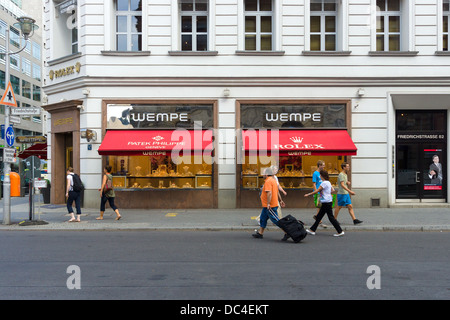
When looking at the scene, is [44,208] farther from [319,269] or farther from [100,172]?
[319,269]

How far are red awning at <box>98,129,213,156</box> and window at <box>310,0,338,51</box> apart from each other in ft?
18.3

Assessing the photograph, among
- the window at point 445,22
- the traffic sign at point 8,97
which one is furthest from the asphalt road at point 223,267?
the window at point 445,22

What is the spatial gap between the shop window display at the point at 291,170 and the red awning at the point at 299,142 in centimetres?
76

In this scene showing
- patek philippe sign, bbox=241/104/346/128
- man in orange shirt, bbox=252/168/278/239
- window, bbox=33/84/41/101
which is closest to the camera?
man in orange shirt, bbox=252/168/278/239

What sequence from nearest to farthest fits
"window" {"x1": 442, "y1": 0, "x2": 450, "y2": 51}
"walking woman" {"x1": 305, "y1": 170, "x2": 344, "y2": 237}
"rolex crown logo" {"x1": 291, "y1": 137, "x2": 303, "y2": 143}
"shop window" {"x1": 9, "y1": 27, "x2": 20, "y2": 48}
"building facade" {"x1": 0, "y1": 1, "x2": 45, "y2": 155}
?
"walking woman" {"x1": 305, "y1": 170, "x2": 344, "y2": 237} < "rolex crown logo" {"x1": 291, "y1": 137, "x2": 303, "y2": 143} < "window" {"x1": 442, "y1": 0, "x2": 450, "y2": 51} < "building facade" {"x1": 0, "y1": 1, "x2": 45, "y2": 155} < "shop window" {"x1": 9, "y1": 27, "x2": 20, "y2": 48}

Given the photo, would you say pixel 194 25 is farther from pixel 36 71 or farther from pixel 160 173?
pixel 36 71

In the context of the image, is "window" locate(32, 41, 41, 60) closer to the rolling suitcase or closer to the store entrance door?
the store entrance door

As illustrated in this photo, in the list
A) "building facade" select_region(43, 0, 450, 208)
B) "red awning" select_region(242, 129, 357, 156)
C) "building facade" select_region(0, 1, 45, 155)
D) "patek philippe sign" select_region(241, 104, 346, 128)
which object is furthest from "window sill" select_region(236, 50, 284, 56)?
"building facade" select_region(0, 1, 45, 155)

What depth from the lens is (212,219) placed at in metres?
13.2

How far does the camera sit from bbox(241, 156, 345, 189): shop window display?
52.4ft

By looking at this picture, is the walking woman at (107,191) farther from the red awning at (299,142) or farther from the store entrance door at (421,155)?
the store entrance door at (421,155)

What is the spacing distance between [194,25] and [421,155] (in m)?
10.5

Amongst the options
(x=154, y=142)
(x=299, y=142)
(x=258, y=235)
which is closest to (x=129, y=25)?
(x=154, y=142)

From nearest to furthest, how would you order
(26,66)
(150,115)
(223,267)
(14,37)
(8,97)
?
1. (223,267)
2. (8,97)
3. (150,115)
4. (14,37)
5. (26,66)
